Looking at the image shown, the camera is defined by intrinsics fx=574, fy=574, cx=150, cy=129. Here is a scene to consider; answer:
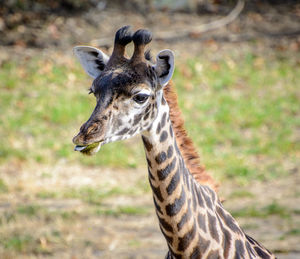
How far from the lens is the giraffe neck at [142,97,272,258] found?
3.21m

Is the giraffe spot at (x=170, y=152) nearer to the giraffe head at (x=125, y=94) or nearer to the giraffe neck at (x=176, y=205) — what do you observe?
the giraffe neck at (x=176, y=205)

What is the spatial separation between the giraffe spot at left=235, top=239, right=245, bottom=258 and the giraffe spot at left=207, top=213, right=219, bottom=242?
0.15m

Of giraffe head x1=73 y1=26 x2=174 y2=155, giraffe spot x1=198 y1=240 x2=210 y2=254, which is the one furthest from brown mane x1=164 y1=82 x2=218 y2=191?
giraffe spot x1=198 y1=240 x2=210 y2=254

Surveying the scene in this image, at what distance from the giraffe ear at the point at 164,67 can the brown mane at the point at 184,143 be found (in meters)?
0.22

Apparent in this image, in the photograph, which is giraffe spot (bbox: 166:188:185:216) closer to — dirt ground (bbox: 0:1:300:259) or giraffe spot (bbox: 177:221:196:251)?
giraffe spot (bbox: 177:221:196:251)

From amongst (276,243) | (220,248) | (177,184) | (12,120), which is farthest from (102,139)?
(12,120)

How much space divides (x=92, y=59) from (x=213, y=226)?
125cm

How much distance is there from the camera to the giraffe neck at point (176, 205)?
321 cm

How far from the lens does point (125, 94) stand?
313cm

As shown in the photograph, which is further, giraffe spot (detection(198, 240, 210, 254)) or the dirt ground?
the dirt ground

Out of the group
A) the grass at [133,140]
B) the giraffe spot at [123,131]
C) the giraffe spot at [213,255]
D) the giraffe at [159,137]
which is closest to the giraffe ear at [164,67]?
the giraffe at [159,137]

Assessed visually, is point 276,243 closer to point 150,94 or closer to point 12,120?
point 150,94

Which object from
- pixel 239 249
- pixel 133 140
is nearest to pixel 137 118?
pixel 239 249

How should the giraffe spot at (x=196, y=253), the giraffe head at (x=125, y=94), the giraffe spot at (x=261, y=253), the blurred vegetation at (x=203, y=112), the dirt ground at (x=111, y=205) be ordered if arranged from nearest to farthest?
1. the giraffe head at (x=125, y=94)
2. the giraffe spot at (x=196, y=253)
3. the giraffe spot at (x=261, y=253)
4. the dirt ground at (x=111, y=205)
5. the blurred vegetation at (x=203, y=112)
